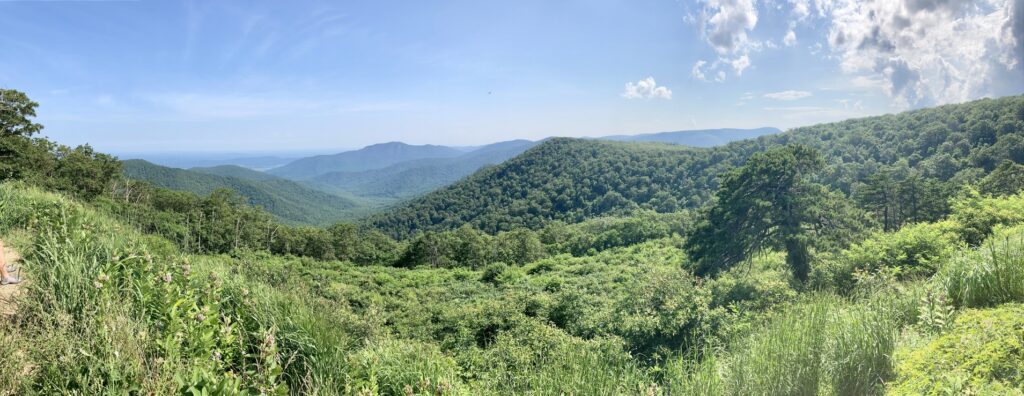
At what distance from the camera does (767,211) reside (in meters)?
18.6

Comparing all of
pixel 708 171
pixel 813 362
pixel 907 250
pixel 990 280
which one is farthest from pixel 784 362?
pixel 708 171

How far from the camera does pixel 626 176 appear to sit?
126438 mm

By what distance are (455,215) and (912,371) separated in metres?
123

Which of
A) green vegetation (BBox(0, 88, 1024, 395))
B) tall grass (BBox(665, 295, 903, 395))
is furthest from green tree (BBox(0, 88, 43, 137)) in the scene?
tall grass (BBox(665, 295, 903, 395))

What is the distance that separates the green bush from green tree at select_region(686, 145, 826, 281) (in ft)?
55.4

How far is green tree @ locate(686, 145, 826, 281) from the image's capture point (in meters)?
18.0

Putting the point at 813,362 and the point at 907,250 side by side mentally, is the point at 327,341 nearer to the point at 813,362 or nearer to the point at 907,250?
the point at 813,362

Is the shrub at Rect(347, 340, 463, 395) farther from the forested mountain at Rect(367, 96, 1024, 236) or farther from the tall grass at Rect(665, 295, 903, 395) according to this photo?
the forested mountain at Rect(367, 96, 1024, 236)

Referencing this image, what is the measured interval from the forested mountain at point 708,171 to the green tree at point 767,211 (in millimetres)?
13387

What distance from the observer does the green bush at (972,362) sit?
2.34 meters

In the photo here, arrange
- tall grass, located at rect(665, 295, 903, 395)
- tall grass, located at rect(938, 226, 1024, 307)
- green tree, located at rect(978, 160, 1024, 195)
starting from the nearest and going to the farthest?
tall grass, located at rect(665, 295, 903, 395), tall grass, located at rect(938, 226, 1024, 307), green tree, located at rect(978, 160, 1024, 195)

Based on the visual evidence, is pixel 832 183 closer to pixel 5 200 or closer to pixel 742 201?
pixel 742 201

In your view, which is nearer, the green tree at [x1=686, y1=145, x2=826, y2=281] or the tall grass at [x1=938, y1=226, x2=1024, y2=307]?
the tall grass at [x1=938, y1=226, x2=1024, y2=307]

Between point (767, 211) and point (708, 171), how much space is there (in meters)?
97.7
